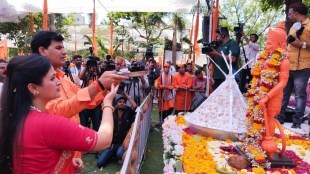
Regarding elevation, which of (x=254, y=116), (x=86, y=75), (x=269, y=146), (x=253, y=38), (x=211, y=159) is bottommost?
(x=211, y=159)

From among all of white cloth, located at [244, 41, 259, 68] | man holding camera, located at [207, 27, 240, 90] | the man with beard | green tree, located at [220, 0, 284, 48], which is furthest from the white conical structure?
green tree, located at [220, 0, 284, 48]

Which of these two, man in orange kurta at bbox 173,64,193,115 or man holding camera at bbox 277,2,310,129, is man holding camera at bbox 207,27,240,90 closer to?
man holding camera at bbox 277,2,310,129

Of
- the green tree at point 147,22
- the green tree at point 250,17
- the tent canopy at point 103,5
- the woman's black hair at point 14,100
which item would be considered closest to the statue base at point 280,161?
the woman's black hair at point 14,100

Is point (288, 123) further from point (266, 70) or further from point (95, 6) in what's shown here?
point (95, 6)

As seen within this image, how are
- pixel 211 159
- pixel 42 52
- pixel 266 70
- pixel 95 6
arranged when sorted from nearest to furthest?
pixel 42 52
pixel 266 70
pixel 211 159
pixel 95 6

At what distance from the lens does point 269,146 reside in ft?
12.9

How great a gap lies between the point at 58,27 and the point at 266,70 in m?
18.6

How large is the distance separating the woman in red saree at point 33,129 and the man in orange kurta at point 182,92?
6534 mm

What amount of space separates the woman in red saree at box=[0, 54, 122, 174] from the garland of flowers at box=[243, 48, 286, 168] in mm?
2799

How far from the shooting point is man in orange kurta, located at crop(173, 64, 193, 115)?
8117 millimetres

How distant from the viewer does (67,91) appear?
260 centimetres

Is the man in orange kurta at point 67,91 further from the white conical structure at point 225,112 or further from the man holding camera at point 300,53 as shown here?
the man holding camera at point 300,53

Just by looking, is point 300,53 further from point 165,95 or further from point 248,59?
point 165,95

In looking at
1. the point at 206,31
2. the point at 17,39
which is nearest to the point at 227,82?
the point at 206,31
